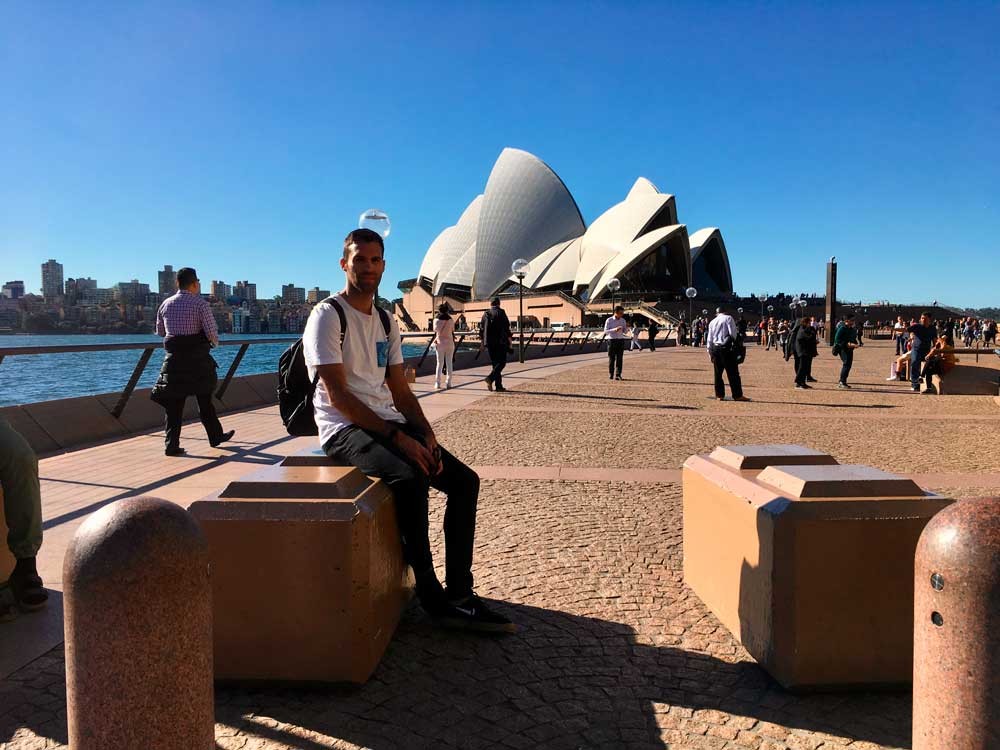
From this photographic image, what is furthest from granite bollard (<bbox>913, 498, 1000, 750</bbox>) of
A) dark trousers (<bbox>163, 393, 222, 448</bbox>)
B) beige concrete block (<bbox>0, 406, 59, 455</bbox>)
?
beige concrete block (<bbox>0, 406, 59, 455</bbox>)

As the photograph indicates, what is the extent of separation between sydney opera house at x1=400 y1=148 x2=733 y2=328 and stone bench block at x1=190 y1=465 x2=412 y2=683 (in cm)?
6337

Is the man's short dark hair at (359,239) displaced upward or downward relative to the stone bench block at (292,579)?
upward

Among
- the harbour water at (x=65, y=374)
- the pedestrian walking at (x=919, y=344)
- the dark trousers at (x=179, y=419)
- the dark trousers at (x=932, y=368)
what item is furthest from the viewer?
the pedestrian walking at (x=919, y=344)

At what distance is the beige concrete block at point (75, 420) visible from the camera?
7.03 m

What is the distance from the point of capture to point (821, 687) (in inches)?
93.6

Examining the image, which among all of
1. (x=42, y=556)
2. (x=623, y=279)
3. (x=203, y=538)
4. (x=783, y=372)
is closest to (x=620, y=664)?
(x=203, y=538)

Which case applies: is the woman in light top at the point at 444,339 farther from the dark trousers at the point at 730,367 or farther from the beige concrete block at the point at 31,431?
the beige concrete block at the point at 31,431

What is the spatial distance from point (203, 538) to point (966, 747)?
1.75 meters

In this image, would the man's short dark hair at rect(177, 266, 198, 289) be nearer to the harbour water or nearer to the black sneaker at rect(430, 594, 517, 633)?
the harbour water

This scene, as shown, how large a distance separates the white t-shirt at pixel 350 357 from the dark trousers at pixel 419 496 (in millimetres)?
134

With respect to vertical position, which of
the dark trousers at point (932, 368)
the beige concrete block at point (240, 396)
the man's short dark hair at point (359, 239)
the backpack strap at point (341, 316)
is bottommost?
the beige concrete block at point (240, 396)

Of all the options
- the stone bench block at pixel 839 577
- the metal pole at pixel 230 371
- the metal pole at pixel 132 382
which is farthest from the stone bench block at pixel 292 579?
the metal pole at pixel 230 371

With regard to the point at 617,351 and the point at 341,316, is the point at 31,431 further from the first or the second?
the point at 617,351

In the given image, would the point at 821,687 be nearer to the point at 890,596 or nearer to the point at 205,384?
the point at 890,596
